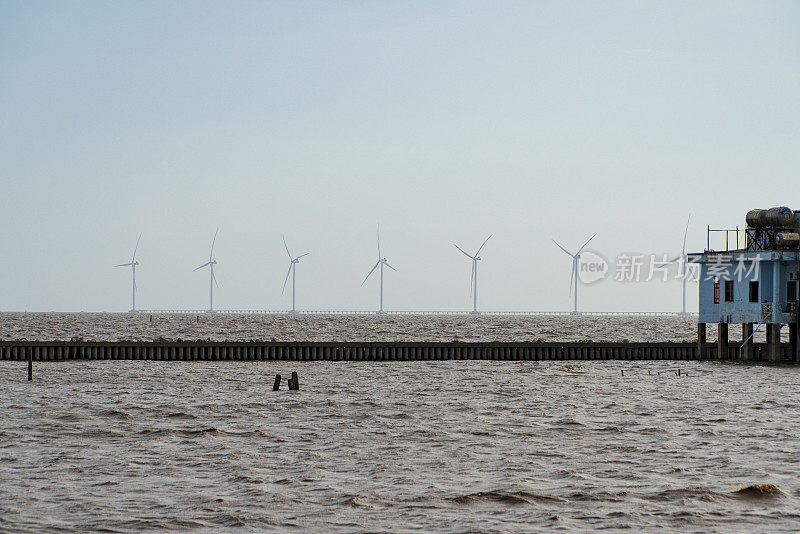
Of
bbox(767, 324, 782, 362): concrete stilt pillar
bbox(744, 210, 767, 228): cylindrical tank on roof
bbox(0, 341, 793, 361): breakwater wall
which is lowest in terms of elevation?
bbox(0, 341, 793, 361): breakwater wall

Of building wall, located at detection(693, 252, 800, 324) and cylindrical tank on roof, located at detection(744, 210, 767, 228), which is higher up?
cylindrical tank on roof, located at detection(744, 210, 767, 228)

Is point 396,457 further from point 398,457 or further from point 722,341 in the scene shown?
point 722,341

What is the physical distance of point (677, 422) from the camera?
1549 inches

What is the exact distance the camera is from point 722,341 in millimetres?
71750

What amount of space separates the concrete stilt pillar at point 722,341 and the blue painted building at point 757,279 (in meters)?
0.10

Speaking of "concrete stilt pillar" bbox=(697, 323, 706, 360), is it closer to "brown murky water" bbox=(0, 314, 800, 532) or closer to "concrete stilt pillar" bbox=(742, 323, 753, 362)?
"concrete stilt pillar" bbox=(742, 323, 753, 362)

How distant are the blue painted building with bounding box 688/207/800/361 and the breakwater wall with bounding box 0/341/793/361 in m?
4.29

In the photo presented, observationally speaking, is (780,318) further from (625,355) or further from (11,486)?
(11,486)

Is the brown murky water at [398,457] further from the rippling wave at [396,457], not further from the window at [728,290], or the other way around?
the window at [728,290]

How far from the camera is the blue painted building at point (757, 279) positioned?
64.7m

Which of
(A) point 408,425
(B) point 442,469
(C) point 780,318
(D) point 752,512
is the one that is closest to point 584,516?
(D) point 752,512

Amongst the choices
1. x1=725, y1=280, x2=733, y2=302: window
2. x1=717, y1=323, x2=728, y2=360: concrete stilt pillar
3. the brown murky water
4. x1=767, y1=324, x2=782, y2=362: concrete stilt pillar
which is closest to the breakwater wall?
x1=717, y1=323, x2=728, y2=360: concrete stilt pillar

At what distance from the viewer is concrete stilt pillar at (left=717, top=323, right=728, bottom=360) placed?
233 ft

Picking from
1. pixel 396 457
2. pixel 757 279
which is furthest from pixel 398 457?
pixel 757 279
